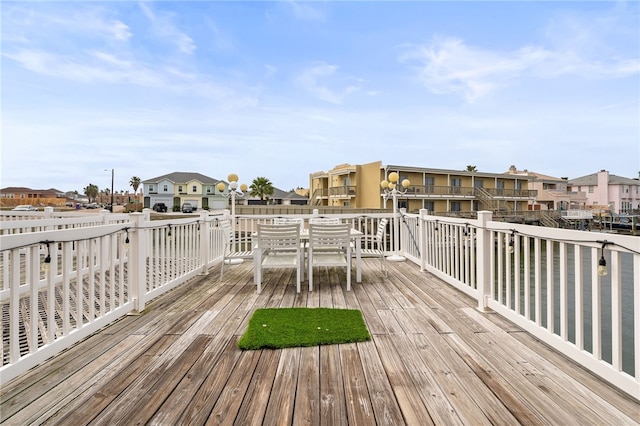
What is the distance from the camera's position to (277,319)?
2.69m

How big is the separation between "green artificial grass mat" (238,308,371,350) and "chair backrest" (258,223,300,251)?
0.92m

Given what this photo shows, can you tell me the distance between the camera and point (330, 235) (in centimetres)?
372

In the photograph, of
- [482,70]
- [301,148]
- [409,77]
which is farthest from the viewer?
[301,148]

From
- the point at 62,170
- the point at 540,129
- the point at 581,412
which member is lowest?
the point at 581,412

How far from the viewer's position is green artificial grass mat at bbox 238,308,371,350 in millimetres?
2217

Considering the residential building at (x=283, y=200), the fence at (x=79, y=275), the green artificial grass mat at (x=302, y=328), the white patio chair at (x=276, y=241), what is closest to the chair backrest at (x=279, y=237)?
the white patio chair at (x=276, y=241)

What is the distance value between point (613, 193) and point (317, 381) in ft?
152

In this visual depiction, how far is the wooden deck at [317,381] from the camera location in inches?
56.8

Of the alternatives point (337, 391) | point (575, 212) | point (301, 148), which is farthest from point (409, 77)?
point (575, 212)

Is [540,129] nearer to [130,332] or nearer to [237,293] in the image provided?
[237,293]

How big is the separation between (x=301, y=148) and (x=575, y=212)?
2608 centimetres

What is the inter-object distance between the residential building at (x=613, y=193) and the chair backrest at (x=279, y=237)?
42.1 metres

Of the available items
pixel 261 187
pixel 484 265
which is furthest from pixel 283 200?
pixel 484 265

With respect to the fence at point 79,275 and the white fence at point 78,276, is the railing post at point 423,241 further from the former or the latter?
the white fence at point 78,276
